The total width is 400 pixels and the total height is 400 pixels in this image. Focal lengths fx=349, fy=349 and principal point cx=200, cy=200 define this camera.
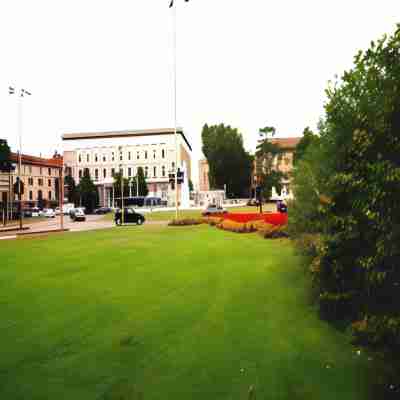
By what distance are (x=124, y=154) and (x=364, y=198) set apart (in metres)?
104

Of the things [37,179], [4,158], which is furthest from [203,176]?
[4,158]

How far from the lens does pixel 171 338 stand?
17.0 ft

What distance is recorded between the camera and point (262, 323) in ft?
18.7

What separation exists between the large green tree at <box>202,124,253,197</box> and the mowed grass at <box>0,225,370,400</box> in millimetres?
72151

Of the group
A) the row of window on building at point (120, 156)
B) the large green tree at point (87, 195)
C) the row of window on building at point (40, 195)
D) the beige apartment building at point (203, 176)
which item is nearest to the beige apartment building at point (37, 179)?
the row of window on building at point (40, 195)

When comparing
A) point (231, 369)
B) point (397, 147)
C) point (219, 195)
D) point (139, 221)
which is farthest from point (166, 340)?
point (219, 195)

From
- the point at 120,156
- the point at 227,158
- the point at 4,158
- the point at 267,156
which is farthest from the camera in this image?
the point at 120,156

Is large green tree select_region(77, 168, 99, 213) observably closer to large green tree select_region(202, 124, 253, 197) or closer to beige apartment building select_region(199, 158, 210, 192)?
large green tree select_region(202, 124, 253, 197)

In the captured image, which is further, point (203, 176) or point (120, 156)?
point (203, 176)

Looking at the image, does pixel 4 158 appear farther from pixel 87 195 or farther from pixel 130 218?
pixel 87 195

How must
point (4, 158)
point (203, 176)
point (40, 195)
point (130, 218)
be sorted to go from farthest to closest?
point (203, 176), point (40, 195), point (4, 158), point (130, 218)

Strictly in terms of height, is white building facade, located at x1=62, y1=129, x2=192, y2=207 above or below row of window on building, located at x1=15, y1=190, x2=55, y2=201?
above

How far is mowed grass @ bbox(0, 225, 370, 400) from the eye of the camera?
13.1 feet

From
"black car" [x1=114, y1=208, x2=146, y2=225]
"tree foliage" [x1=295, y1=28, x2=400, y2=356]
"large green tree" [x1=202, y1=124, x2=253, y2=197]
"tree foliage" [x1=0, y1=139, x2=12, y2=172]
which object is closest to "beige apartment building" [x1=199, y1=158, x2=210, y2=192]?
"large green tree" [x1=202, y1=124, x2=253, y2=197]
